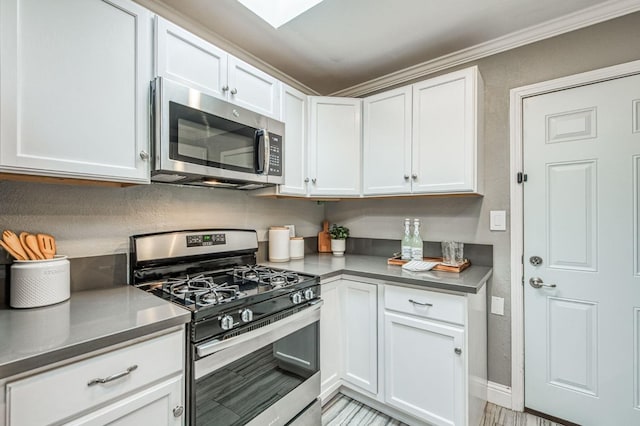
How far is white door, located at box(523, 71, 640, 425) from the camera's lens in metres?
1.63

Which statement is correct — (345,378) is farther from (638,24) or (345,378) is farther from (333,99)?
(638,24)

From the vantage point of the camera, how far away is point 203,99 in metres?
1.49

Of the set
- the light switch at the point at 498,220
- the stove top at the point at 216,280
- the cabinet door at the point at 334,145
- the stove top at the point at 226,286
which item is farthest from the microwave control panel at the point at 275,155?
the light switch at the point at 498,220

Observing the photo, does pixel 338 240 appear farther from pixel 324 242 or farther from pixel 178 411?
pixel 178 411

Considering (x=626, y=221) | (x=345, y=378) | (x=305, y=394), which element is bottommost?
(x=345, y=378)

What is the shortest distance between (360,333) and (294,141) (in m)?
1.40

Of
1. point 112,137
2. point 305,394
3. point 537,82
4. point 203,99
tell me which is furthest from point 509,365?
point 112,137

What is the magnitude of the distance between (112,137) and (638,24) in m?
2.73

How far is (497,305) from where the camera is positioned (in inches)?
79.5

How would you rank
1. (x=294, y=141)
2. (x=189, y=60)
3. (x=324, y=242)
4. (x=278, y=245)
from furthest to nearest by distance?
(x=324, y=242) < (x=278, y=245) < (x=294, y=141) < (x=189, y=60)

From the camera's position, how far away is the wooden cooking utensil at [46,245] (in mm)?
1208

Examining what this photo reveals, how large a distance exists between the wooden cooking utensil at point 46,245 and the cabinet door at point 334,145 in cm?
150

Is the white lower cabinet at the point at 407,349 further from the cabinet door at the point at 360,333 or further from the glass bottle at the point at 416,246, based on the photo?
the glass bottle at the point at 416,246

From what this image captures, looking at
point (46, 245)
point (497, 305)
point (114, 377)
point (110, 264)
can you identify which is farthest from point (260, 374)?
point (497, 305)
